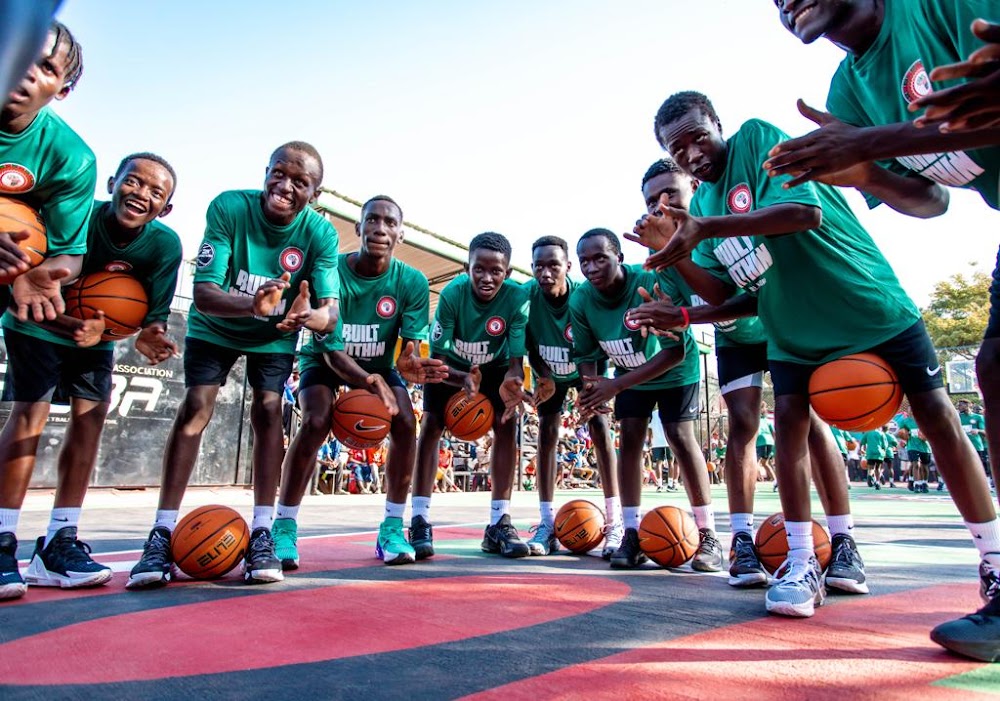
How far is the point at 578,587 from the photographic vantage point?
317cm

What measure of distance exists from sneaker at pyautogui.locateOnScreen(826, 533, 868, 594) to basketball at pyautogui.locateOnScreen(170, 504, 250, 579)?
2971 mm

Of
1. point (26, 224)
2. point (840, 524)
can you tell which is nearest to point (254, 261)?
point (26, 224)

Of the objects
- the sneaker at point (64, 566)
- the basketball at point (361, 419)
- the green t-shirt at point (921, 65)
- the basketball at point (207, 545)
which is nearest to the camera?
the green t-shirt at point (921, 65)

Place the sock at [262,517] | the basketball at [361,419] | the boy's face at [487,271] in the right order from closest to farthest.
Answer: the sock at [262,517] → the basketball at [361,419] → the boy's face at [487,271]

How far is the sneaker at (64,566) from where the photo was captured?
124 inches

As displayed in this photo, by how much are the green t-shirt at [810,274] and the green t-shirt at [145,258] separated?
3.03 m

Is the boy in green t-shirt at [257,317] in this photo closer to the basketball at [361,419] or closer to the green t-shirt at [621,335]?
the basketball at [361,419]

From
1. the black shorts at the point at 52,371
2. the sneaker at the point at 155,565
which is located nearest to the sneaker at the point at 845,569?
the sneaker at the point at 155,565

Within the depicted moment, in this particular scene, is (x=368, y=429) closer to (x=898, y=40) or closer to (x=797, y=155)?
(x=797, y=155)

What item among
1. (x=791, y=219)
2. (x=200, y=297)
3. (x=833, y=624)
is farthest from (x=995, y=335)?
(x=200, y=297)

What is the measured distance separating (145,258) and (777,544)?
379 centimetres

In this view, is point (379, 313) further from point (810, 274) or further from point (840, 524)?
point (840, 524)

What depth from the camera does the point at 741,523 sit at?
3629 mm

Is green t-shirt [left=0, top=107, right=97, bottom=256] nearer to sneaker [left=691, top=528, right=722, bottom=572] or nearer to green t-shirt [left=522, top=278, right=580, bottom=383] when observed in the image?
green t-shirt [left=522, top=278, right=580, bottom=383]
